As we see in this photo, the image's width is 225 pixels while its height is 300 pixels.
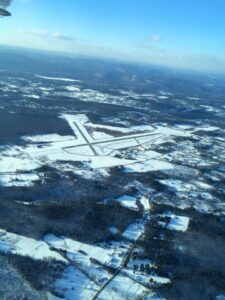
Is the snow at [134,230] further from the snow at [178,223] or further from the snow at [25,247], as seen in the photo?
the snow at [25,247]

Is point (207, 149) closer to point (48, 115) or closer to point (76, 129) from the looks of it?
point (76, 129)

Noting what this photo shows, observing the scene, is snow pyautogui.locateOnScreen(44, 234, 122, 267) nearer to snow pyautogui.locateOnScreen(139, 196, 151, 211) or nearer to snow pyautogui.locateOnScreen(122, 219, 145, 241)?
snow pyautogui.locateOnScreen(122, 219, 145, 241)

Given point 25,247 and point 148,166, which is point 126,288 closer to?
point 25,247

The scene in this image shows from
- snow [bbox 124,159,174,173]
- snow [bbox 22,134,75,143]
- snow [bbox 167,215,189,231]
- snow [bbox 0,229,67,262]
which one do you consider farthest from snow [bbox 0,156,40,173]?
snow [bbox 167,215,189,231]

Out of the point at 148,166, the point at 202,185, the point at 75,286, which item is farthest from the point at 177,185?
the point at 75,286

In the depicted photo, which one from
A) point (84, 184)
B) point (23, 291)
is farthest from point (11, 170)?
point (23, 291)
